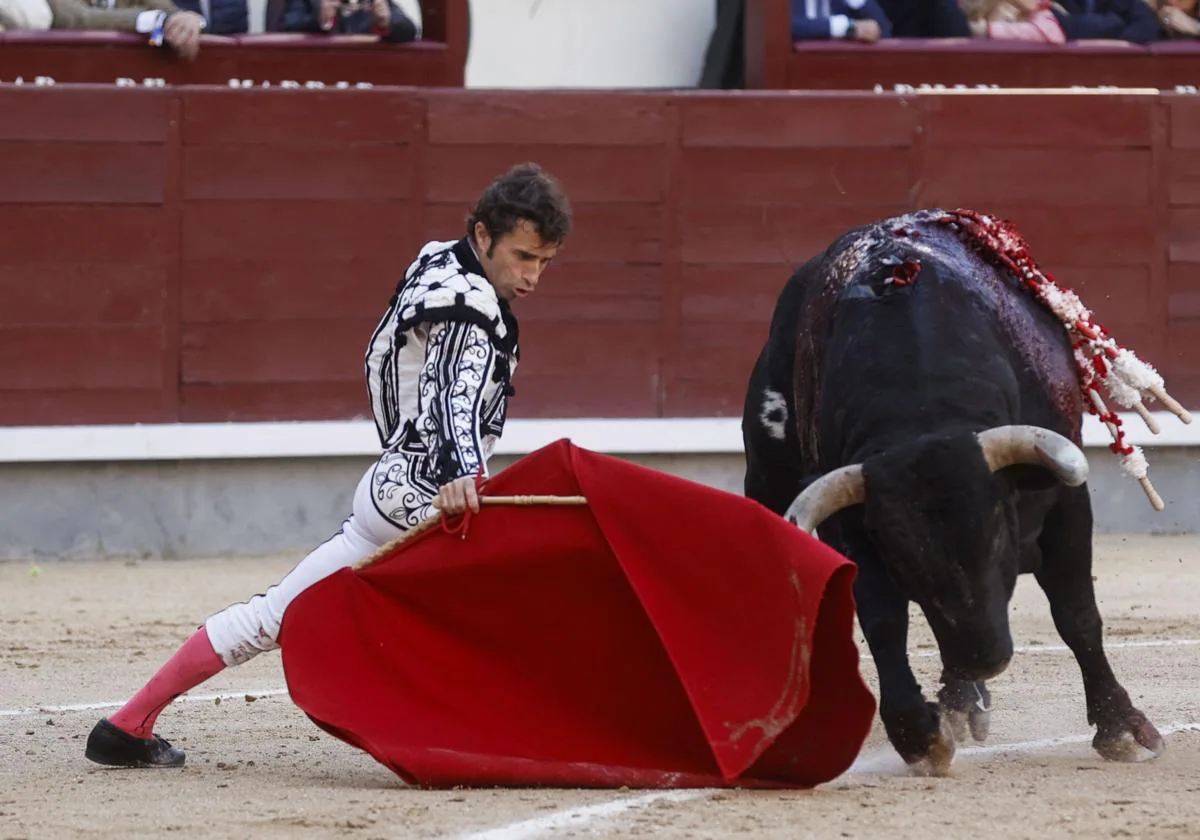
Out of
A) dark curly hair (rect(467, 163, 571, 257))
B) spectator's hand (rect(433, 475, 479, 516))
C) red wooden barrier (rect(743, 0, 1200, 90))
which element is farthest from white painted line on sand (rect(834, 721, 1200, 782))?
red wooden barrier (rect(743, 0, 1200, 90))

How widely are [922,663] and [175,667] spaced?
7.33ft

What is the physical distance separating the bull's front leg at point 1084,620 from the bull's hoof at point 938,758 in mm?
445

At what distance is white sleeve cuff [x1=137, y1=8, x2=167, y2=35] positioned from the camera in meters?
7.58

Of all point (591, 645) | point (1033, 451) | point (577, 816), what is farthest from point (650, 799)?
point (1033, 451)

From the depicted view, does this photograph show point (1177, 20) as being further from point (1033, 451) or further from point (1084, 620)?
point (1033, 451)

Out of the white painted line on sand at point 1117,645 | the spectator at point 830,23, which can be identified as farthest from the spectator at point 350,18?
the white painted line on sand at point 1117,645

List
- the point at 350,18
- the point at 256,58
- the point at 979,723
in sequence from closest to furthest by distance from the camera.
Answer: the point at 979,723, the point at 256,58, the point at 350,18

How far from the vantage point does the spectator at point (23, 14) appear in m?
7.53

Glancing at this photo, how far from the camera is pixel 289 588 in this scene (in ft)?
12.4

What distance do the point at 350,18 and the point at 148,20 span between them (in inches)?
29.0

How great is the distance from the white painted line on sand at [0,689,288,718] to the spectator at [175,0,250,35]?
136 inches

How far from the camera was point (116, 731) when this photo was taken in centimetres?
390

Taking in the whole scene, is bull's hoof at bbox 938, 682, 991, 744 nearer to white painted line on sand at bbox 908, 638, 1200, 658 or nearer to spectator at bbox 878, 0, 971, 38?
white painted line on sand at bbox 908, 638, 1200, 658

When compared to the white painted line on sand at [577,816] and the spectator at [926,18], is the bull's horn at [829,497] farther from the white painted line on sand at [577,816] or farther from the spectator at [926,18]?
the spectator at [926,18]
